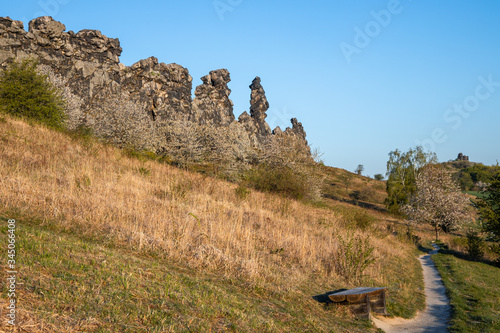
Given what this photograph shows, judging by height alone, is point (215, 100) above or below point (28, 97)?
above

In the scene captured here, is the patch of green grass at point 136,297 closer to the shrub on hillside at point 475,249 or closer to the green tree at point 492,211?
the shrub on hillside at point 475,249

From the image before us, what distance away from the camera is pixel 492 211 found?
2389 centimetres

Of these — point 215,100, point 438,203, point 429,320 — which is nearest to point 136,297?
point 429,320

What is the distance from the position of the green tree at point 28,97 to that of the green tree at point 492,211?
3125cm

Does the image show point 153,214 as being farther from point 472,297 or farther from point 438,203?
point 438,203

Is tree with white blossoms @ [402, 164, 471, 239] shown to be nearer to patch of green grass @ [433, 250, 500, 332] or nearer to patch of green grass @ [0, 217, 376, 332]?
patch of green grass @ [433, 250, 500, 332]

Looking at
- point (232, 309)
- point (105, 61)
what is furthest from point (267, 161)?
point (105, 61)

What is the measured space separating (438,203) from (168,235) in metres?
39.5

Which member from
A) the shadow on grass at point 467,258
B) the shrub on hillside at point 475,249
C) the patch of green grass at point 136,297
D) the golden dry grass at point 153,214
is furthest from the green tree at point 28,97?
the shrub on hillside at point 475,249

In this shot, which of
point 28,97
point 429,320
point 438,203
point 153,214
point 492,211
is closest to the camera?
point 429,320

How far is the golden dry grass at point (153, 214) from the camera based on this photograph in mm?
8094

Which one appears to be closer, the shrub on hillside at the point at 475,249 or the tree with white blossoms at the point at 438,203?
the shrub on hillside at the point at 475,249

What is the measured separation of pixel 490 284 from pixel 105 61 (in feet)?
290

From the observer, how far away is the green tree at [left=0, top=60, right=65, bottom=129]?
801 inches
